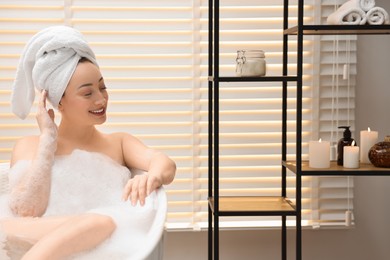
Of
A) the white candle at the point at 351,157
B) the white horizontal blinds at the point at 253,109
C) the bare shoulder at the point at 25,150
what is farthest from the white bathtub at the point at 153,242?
the white horizontal blinds at the point at 253,109

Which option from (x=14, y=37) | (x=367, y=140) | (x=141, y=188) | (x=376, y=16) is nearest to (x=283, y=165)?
(x=367, y=140)

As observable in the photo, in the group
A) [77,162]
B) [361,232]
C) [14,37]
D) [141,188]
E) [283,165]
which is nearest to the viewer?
[141,188]

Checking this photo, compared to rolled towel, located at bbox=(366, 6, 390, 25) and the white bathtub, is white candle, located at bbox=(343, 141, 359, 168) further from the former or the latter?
the white bathtub

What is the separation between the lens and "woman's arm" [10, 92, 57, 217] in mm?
2352

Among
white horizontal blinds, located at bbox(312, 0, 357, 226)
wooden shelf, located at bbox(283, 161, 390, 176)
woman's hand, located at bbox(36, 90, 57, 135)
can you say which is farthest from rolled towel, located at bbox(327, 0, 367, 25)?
woman's hand, located at bbox(36, 90, 57, 135)

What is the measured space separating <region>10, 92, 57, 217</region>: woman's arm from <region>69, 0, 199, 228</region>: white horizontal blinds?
815mm

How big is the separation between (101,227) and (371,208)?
6.11 ft

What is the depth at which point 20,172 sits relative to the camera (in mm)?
2430

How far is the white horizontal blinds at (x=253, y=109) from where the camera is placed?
329cm

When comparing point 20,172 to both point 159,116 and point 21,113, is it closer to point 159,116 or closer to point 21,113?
point 21,113

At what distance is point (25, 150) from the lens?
8.20ft

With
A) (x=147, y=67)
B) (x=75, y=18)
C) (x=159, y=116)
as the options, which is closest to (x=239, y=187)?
(x=159, y=116)

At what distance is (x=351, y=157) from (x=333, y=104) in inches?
22.7

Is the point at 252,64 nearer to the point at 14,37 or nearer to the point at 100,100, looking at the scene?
the point at 100,100
